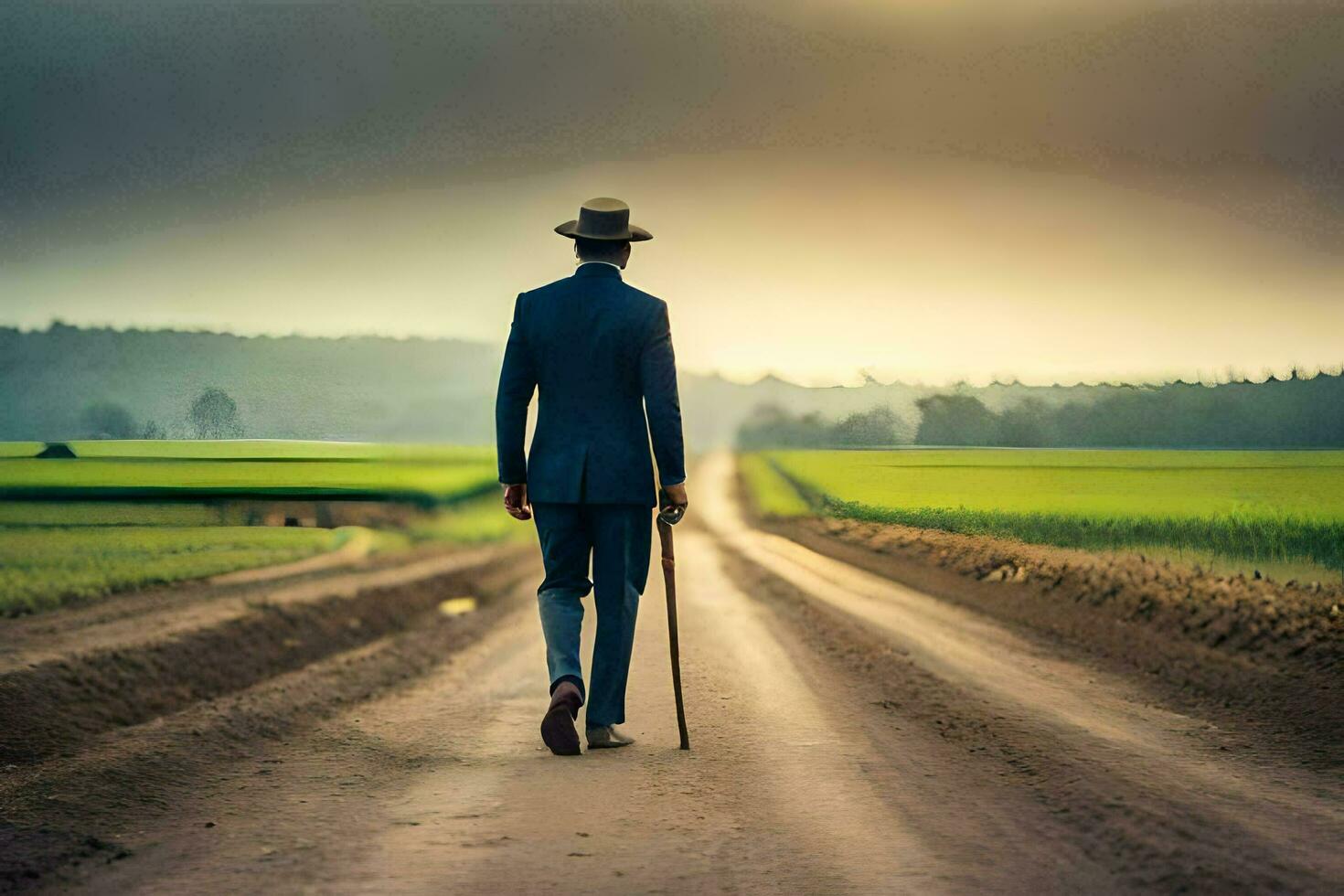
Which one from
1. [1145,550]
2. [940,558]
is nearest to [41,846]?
[1145,550]

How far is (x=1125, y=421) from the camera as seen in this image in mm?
18312

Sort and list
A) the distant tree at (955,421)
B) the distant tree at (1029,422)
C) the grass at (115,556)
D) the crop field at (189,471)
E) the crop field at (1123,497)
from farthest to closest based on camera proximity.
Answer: the distant tree at (1029,422)
the distant tree at (955,421)
the crop field at (1123,497)
the crop field at (189,471)
the grass at (115,556)

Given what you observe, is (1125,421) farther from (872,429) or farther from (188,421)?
(188,421)

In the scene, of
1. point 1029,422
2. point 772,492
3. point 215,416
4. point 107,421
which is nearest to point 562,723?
point 215,416

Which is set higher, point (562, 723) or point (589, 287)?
point (589, 287)

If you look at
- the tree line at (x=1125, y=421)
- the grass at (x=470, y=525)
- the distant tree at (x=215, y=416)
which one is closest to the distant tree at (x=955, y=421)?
the tree line at (x=1125, y=421)

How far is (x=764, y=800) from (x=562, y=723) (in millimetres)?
1188

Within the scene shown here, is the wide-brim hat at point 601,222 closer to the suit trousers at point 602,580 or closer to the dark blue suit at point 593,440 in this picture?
the dark blue suit at point 593,440

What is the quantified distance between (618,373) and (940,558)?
13040 mm

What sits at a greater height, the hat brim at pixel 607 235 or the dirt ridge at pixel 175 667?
the hat brim at pixel 607 235

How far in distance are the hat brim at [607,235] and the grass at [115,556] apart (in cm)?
713

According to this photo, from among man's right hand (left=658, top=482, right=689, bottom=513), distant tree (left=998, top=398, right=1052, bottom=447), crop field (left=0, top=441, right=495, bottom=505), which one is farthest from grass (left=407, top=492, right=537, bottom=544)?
man's right hand (left=658, top=482, right=689, bottom=513)

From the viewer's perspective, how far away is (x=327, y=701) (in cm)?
770

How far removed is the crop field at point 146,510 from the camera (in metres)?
11.3
